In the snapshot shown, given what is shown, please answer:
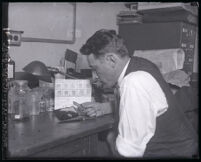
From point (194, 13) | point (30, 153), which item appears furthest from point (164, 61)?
point (30, 153)

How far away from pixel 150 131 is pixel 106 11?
178 cm

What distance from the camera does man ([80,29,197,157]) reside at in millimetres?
1255

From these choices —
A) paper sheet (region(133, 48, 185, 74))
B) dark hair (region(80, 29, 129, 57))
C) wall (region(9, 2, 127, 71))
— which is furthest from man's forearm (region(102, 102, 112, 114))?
paper sheet (region(133, 48, 185, 74))

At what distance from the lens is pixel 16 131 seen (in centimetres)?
139

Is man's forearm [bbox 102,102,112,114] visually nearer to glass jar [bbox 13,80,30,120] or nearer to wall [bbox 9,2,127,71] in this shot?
glass jar [bbox 13,80,30,120]

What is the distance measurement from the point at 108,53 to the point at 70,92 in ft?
1.67

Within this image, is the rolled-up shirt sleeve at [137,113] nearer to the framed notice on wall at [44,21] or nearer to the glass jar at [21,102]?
the glass jar at [21,102]

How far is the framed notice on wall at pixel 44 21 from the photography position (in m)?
2.03

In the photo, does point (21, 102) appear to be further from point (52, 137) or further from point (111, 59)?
point (111, 59)

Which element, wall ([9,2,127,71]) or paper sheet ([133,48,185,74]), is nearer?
wall ([9,2,127,71])

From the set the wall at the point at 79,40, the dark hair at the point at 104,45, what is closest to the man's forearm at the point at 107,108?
the dark hair at the point at 104,45

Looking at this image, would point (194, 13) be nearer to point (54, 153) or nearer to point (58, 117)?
point (58, 117)

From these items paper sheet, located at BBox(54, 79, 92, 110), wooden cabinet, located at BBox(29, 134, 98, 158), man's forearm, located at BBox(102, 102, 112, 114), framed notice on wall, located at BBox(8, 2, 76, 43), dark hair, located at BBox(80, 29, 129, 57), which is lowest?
wooden cabinet, located at BBox(29, 134, 98, 158)

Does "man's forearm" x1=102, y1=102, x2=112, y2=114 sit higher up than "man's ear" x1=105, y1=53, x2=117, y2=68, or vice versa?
"man's ear" x1=105, y1=53, x2=117, y2=68
